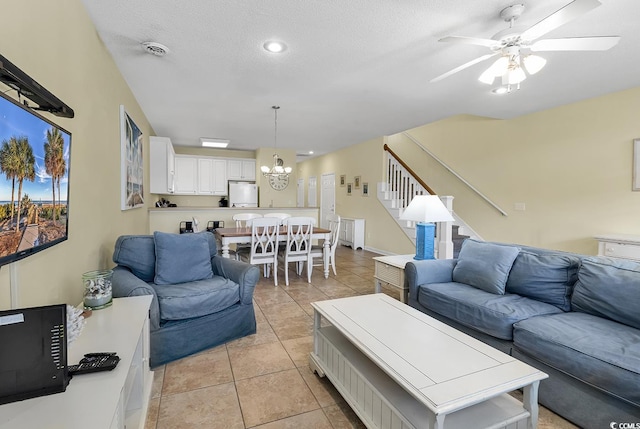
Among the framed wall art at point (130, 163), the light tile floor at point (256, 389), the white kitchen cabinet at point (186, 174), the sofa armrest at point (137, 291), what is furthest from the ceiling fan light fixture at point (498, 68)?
the white kitchen cabinet at point (186, 174)

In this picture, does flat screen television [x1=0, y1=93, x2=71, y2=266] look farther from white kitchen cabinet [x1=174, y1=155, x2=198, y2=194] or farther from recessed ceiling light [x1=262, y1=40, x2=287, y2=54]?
white kitchen cabinet [x1=174, y1=155, x2=198, y2=194]

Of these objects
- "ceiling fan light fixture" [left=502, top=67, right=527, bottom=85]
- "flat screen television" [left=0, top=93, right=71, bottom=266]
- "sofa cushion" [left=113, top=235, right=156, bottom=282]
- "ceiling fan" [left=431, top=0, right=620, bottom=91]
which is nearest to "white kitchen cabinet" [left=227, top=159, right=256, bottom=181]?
"sofa cushion" [left=113, top=235, right=156, bottom=282]

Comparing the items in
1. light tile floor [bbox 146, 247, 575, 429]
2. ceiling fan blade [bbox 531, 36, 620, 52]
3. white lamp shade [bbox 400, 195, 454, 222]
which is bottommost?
light tile floor [bbox 146, 247, 575, 429]

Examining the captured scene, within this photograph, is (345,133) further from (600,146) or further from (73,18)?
(73,18)

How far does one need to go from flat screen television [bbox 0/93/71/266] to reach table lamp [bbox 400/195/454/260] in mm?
2600

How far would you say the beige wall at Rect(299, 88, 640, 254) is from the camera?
11.8 feet

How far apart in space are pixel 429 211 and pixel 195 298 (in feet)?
7.25

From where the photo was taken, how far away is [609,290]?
1.89 meters

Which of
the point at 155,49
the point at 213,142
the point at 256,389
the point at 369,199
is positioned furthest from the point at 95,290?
the point at 369,199

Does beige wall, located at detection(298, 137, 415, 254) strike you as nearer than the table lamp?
No

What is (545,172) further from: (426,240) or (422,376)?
(422,376)

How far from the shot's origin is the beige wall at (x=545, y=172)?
3.60 m

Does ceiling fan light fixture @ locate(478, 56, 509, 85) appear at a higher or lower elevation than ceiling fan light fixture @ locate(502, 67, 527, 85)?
higher

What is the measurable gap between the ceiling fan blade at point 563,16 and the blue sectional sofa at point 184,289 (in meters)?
2.58
